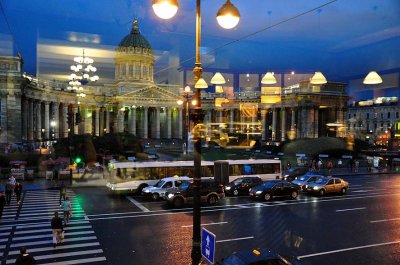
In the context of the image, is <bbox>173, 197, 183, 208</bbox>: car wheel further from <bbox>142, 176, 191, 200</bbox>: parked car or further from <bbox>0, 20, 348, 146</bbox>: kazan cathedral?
<bbox>0, 20, 348, 146</bbox>: kazan cathedral

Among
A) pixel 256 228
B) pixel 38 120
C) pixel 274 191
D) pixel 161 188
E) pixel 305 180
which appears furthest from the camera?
pixel 38 120

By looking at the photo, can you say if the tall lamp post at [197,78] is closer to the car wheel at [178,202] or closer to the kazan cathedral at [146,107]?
the car wheel at [178,202]

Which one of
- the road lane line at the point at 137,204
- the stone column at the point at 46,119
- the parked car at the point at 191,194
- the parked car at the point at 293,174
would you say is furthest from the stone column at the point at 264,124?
the parked car at the point at 191,194

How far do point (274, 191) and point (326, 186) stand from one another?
16.2 ft

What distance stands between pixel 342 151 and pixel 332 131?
29.1 metres

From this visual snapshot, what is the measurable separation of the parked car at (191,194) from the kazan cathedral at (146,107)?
25144 millimetres

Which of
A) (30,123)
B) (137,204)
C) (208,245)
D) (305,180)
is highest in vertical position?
(30,123)

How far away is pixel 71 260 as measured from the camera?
1386cm

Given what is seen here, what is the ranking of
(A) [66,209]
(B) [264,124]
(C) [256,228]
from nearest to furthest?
(C) [256,228]
(A) [66,209]
(B) [264,124]

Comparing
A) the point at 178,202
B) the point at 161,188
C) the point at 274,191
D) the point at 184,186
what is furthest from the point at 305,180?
the point at 178,202

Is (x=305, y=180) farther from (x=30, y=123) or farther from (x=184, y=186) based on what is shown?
(x=30, y=123)

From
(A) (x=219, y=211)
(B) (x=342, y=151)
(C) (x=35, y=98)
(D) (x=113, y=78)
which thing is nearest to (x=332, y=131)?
(B) (x=342, y=151)

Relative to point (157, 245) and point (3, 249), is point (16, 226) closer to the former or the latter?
point (3, 249)

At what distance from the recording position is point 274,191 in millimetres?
26828
